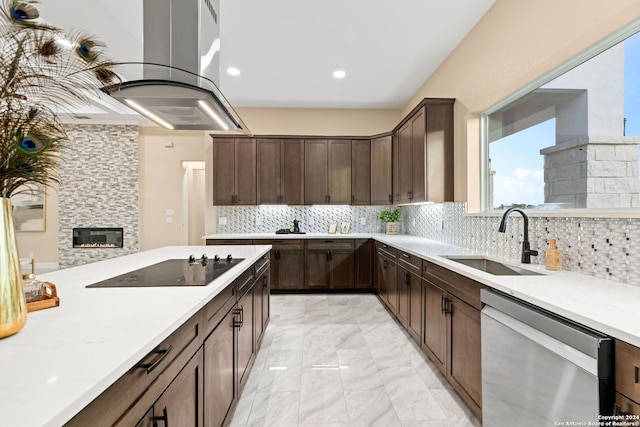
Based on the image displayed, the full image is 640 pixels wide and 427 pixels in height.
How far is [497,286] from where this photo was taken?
1554mm

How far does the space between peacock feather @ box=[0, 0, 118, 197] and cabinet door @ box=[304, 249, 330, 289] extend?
159 inches

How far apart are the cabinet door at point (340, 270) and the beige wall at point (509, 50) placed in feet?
6.71

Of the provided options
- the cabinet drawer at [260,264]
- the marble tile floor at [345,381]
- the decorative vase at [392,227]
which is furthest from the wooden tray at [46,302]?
the decorative vase at [392,227]

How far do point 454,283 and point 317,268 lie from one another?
9.61 ft

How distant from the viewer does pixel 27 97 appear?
858mm

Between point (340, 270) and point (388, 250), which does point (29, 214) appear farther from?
point (388, 250)

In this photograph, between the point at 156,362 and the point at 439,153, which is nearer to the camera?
the point at 156,362

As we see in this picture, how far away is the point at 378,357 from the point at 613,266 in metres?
1.81

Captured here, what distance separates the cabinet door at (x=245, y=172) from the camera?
503 centimetres

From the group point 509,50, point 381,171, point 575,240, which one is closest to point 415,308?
point 575,240

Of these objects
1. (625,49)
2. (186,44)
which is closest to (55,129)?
(186,44)

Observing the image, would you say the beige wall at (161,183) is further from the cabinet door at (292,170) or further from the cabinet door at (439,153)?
the cabinet door at (439,153)

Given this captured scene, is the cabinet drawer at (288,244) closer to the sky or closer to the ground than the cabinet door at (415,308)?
closer to the sky

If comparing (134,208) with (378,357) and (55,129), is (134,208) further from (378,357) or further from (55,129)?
(55,129)
